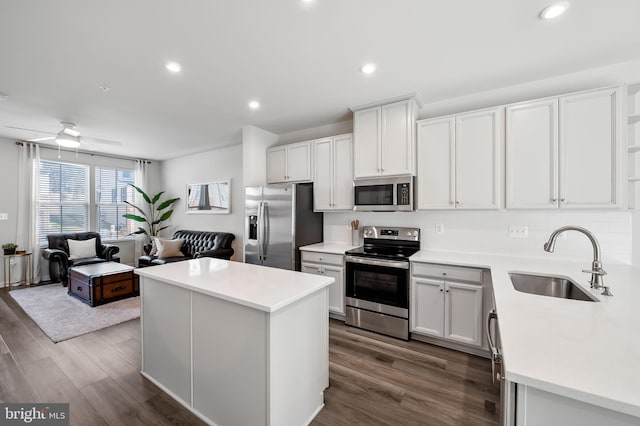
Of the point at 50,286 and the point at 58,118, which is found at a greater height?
the point at 58,118

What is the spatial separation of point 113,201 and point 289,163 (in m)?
4.88

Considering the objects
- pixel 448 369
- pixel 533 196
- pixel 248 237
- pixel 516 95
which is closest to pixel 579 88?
pixel 516 95

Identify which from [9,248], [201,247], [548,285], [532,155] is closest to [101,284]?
[201,247]

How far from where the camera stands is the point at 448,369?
2.33 metres

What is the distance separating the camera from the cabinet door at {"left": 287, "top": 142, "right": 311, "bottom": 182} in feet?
12.5

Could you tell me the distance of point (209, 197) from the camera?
5773mm

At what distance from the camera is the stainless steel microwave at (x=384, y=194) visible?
3.02 meters

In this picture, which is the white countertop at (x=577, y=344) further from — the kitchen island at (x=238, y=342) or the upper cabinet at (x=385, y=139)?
the upper cabinet at (x=385, y=139)

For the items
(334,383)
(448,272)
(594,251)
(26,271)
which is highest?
(594,251)

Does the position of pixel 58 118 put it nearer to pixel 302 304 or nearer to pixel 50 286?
pixel 50 286

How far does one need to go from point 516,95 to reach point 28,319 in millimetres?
6219

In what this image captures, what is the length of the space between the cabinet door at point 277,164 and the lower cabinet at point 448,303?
233 cm

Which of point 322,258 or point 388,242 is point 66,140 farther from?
point 388,242

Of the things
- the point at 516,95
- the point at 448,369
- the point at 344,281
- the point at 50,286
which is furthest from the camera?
the point at 50,286
